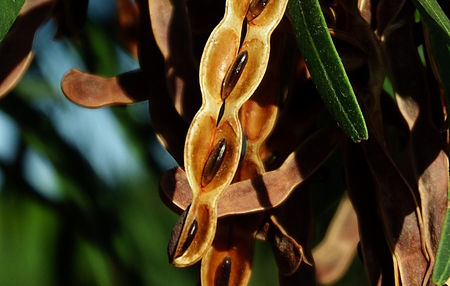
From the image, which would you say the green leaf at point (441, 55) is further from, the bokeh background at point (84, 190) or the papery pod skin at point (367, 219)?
the bokeh background at point (84, 190)

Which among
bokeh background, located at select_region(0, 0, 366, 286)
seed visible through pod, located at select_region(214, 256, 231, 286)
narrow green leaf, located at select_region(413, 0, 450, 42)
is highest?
narrow green leaf, located at select_region(413, 0, 450, 42)

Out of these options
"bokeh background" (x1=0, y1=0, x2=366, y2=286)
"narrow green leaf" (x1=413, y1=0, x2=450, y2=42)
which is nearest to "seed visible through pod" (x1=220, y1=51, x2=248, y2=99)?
"narrow green leaf" (x1=413, y1=0, x2=450, y2=42)

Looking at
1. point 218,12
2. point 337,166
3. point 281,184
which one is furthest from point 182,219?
point 337,166

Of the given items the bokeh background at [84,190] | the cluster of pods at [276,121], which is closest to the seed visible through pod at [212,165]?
the cluster of pods at [276,121]

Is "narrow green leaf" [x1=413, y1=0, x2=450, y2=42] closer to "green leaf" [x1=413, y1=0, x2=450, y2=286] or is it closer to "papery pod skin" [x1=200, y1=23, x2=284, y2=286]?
"green leaf" [x1=413, y1=0, x2=450, y2=286]

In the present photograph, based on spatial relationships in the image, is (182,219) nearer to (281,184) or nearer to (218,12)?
(281,184)

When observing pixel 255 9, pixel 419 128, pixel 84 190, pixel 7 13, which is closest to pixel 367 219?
pixel 419 128
